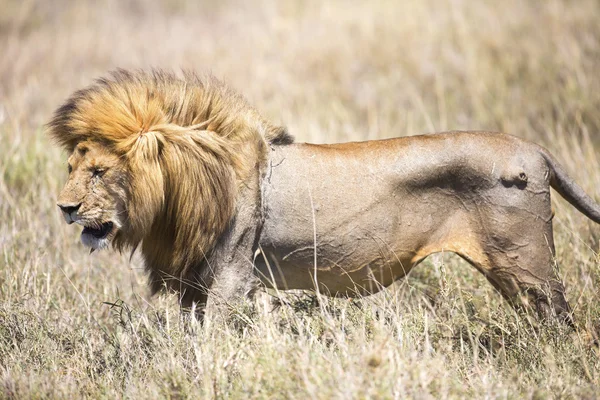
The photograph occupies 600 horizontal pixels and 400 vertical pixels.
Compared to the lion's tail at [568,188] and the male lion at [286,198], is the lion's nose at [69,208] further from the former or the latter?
the lion's tail at [568,188]

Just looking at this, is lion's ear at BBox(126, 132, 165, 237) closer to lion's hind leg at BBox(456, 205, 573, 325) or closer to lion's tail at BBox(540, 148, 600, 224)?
lion's hind leg at BBox(456, 205, 573, 325)

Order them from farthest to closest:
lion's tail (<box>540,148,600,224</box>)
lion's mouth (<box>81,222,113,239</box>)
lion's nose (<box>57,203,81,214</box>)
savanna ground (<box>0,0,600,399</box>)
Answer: lion's tail (<box>540,148,600,224</box>), lion's mouth (<box>81,222,113,239</box>), lion's nose (<box>57,203,81,214</box>), savanna ground (<box>0,0,600,399</box>)

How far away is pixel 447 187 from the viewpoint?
3238mm

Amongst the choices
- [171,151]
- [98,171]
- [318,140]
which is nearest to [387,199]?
[171,151]

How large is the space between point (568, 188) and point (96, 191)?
214 cm

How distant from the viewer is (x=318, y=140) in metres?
6.32

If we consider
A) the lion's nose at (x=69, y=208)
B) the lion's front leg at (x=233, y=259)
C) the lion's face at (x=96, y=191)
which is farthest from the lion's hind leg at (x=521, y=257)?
the lion's nose at (x=69, y=208)

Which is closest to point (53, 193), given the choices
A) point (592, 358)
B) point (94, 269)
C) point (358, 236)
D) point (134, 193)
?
point (94, 269)

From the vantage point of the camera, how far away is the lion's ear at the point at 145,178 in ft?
9.92

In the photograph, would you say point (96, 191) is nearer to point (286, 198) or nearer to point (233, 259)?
point (233, 259)

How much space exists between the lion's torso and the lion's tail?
0.31 ft

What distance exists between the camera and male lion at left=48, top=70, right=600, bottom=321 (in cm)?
309

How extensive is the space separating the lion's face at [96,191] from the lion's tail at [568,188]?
1.91 m

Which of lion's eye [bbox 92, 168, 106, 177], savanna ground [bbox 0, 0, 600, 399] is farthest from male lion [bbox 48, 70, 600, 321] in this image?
savanna ground [bbox 0, 0, 600, 399]
